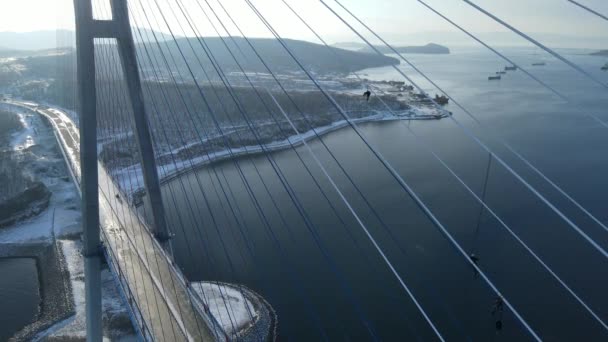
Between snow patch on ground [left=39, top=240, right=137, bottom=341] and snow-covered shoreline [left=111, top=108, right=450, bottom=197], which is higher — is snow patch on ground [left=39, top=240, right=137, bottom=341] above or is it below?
below

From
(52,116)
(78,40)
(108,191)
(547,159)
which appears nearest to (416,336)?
(78,40)

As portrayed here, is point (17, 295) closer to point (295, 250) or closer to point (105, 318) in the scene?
point (105, 318)

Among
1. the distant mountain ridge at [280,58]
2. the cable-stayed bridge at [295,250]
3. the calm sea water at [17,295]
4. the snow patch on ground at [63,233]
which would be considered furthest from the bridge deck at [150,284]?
the distant mountain ridge at [280,58]

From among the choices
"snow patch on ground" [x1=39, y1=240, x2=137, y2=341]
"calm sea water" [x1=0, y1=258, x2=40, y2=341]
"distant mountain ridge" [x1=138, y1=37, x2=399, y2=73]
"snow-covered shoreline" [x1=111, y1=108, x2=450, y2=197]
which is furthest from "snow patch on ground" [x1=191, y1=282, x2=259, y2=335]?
"distant mountain ridge" [x1=138, y1=37, x2=399, y2=73]

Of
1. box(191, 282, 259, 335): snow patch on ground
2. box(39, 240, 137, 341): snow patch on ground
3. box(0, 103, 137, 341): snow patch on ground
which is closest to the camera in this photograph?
box(191, 282, 259, 335): snow patch on ground

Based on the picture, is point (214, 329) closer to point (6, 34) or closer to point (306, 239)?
point (306, 239)

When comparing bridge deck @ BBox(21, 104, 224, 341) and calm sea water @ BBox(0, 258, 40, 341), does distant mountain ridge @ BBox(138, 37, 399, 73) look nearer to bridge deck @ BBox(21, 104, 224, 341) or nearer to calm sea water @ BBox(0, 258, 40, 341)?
calm sea water @ BBox(0, 258, 40, 341)

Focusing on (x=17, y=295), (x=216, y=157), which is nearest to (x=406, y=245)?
(x=17, y=295)
